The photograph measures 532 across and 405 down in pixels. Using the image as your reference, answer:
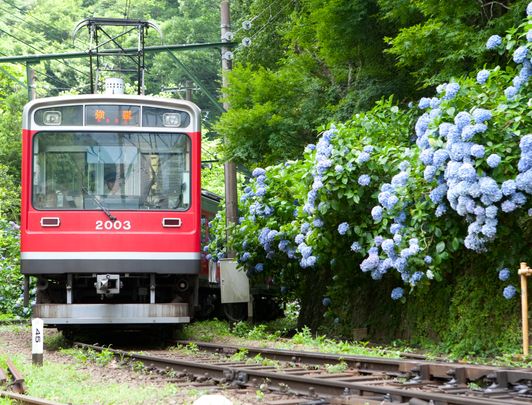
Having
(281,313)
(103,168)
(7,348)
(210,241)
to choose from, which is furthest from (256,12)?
(7,348)

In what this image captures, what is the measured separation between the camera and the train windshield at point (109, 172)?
12461mm

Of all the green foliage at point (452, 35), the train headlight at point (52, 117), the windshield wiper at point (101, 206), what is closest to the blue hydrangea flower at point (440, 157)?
the green foliage at point (452, 35)

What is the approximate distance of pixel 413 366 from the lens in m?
7.98

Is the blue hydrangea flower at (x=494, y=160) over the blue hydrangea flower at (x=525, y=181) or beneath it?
over

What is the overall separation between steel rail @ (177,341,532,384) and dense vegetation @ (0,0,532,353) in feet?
5.06

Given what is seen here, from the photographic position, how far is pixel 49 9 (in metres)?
50.3

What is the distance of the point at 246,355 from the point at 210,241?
8.86 m

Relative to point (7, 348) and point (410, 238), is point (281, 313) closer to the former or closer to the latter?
point (7, 348)

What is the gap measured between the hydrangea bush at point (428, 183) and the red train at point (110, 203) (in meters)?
1.81

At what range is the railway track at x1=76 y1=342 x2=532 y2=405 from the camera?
6.62 meters

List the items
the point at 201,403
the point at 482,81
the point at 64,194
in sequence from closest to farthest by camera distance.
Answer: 1. the point at 201,403
2. the point at 482,81
3. the point at 64,194

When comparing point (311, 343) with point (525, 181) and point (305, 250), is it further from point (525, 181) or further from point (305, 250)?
point (525, 181)

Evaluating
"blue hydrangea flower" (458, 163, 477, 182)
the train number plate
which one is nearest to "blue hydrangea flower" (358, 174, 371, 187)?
"blue hydrangea flower" (458, 163, 477, 182)

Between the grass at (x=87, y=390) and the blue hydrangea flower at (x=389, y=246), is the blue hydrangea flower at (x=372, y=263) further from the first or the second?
the grass at (x=87, y=390)
